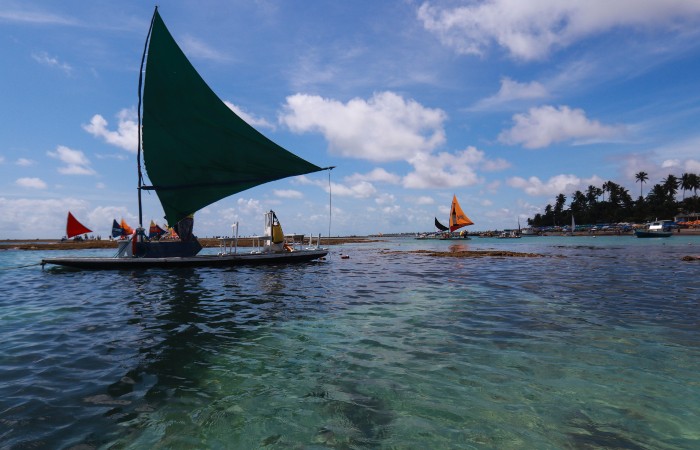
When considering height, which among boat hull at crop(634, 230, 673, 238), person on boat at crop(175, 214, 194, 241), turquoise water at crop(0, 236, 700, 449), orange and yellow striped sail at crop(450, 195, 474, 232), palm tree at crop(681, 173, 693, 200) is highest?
palm tree at crop(681, 173, 693, 200)

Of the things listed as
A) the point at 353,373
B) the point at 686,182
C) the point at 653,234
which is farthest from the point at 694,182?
the point at 353,373

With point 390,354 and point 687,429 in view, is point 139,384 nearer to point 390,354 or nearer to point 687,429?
point 390,354

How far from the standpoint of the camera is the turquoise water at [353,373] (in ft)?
15.9

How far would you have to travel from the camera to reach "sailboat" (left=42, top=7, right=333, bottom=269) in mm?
23500

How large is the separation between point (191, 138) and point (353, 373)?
2168 cm

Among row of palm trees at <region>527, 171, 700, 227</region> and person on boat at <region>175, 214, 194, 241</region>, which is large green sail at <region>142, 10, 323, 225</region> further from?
row of palm trees at <region>527, 171, 700, 227</region>

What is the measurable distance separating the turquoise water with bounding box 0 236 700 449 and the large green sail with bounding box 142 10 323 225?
39.0ft

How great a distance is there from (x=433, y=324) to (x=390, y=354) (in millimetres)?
3104

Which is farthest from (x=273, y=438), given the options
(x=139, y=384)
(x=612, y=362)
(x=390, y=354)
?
(x=612, y=362)

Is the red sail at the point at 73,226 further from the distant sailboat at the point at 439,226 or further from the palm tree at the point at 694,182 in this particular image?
the palm tree at the point at 694,182

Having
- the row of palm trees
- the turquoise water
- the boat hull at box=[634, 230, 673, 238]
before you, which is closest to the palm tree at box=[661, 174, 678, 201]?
the row of palm trees

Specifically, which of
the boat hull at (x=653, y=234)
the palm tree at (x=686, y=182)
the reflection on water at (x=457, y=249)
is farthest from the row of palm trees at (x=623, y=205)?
the reflection on water at (x=457, y=249)

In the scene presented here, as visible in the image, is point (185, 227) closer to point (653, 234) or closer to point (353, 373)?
point (353, 373)

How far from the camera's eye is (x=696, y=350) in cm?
803
